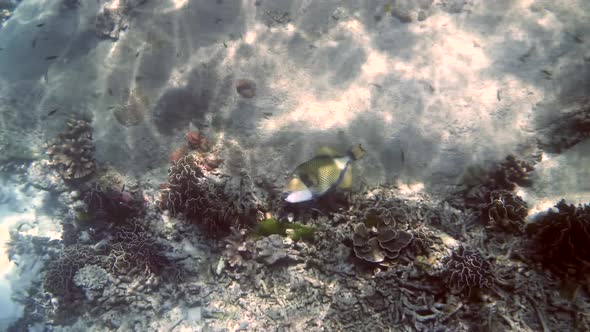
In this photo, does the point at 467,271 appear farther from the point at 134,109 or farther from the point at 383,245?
the point at 134,109

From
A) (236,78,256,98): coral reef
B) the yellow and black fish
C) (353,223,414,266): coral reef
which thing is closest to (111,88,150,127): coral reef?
(236,78,256,98): coral reef

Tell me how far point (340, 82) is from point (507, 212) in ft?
10.2

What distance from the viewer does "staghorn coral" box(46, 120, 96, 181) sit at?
6.15 metres

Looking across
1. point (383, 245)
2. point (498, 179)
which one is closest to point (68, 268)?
point (383, 245)

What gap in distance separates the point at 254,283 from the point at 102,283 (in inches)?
106

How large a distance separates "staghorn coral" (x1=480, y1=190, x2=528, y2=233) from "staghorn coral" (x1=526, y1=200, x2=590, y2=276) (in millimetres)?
211

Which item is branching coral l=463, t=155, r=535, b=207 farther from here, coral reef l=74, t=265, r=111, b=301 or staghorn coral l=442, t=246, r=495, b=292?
coral reef l=74, t=265, r=111, b=301

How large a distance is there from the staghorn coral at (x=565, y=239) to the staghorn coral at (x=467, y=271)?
0.62 meters

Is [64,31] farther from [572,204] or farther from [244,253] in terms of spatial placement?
[572,204]

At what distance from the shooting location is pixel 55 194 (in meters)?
7.74

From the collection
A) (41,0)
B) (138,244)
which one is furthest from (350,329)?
(41,0)

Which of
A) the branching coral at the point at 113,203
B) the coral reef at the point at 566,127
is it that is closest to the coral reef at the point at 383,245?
the coral reef at the point at 566,127

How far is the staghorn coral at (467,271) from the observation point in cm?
332

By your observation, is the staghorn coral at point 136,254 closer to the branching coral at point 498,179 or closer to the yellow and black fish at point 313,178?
the yellow and black fish at point 313,178
